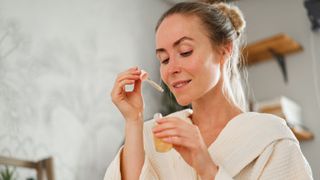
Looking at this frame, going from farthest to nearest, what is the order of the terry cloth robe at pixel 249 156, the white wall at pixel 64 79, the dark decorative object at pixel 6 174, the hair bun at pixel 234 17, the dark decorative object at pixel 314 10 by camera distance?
1. the dark decorative object at pixel 314 10
2. the white wall at pixel 64 79
3. the dark decorative object at pixel 6 174
4. the hair bun at pixel 234 17
5. the terry cloth robe at pixel 249 156

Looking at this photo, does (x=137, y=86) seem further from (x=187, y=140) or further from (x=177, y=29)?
(x=187, y=140)

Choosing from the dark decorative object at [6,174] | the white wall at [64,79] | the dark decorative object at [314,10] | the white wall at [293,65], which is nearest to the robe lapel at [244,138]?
the dark decorative object at [6,174]

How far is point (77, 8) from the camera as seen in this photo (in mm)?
2842

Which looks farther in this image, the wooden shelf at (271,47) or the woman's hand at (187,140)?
the wooden shelf at (271,47)

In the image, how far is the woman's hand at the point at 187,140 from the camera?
1.10 m

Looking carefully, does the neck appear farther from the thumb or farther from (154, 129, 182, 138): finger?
(154, 129, 182, 138): finger

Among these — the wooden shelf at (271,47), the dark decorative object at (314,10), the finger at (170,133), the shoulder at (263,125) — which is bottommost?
the shoulder at (263,125)

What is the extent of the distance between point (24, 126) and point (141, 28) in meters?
1.33

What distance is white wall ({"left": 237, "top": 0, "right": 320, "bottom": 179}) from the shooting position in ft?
10.6

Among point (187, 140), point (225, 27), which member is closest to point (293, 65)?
point (225, 27)

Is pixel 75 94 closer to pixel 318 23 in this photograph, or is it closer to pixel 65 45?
pixel 65 45

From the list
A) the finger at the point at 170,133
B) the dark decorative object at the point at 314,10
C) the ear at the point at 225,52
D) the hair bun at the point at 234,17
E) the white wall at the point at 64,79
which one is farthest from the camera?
the dark decorative object at the point at 314,10

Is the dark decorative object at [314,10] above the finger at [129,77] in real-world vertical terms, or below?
above

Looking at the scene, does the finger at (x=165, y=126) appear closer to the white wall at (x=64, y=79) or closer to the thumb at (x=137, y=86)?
the thumb at (x=137, y=86)
